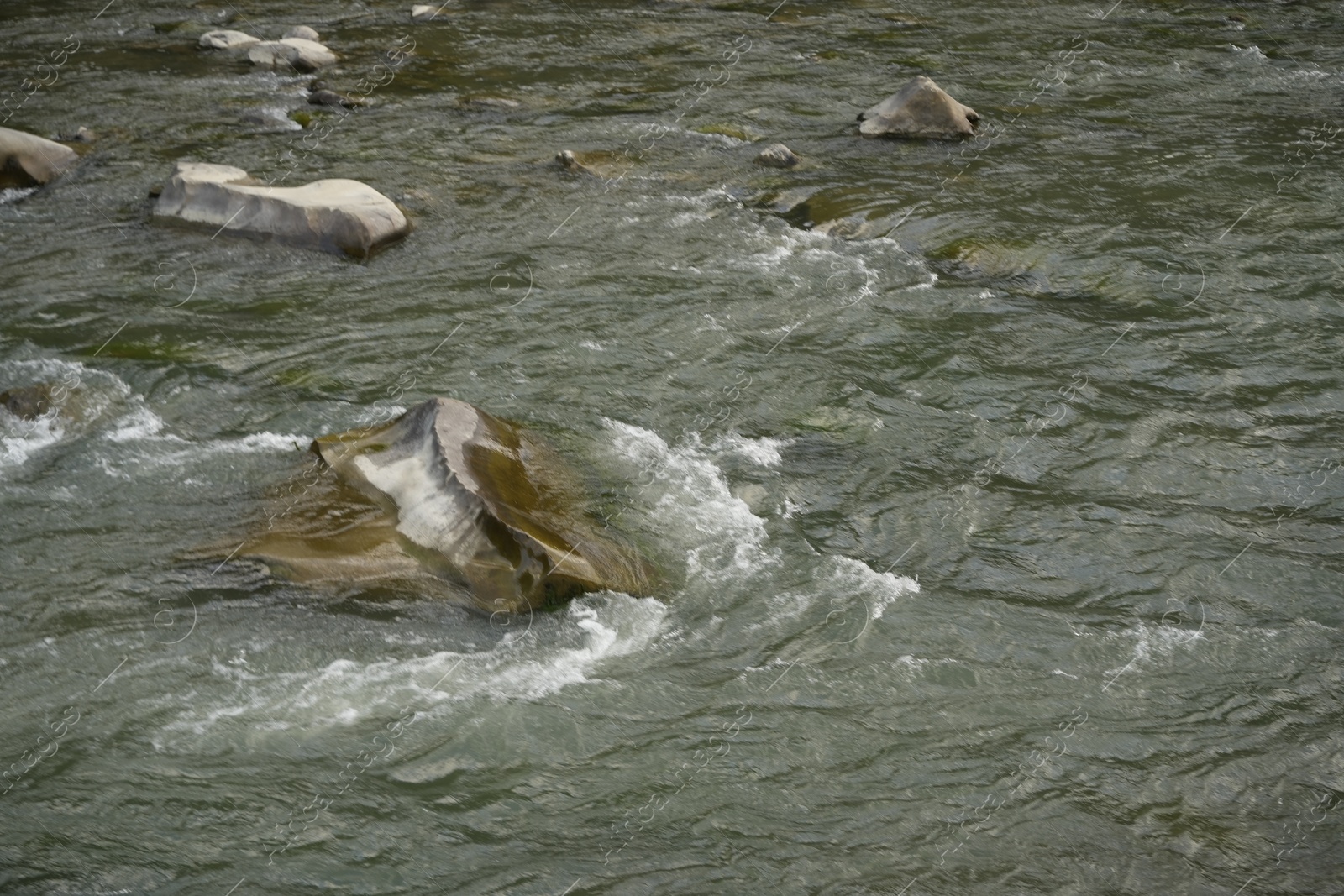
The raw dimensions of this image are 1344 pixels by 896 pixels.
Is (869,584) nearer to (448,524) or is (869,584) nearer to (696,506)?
(696,506)

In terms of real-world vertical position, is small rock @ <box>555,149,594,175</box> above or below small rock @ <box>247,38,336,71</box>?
below

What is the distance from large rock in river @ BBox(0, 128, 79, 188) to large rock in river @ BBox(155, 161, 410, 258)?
175cm

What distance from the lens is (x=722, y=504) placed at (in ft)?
24.5

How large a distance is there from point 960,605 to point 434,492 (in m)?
2.81

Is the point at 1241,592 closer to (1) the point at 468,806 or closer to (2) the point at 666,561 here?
(2) the point at 666,561

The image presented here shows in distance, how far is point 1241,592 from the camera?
22.3ft

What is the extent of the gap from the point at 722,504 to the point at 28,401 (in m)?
4.41

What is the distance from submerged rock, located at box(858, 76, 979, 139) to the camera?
44.8 ft

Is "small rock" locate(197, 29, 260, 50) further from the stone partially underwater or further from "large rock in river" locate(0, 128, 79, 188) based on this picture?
the stone partially underwater

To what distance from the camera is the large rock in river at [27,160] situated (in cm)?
1198

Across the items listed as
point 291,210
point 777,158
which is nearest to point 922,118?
point 777,158

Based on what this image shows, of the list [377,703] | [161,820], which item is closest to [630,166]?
[377,703]

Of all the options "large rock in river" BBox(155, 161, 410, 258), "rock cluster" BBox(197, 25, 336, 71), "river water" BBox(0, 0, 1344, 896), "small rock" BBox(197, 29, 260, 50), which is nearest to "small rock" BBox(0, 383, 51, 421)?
"river water" BBox(0, 0, 1344, 896)

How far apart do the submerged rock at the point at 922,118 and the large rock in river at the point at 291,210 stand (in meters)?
5.53
